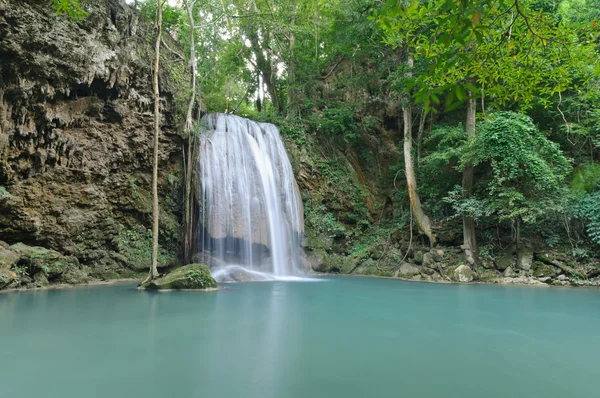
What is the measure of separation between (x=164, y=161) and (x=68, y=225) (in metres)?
3.35

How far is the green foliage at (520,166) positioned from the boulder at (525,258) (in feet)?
3.65

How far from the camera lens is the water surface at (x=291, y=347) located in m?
2.78

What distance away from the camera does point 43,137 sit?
29.4 feet

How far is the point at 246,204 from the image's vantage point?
12.3 m

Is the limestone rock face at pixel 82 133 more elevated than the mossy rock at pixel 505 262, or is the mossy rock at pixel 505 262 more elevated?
the limestone rock face at pixel 82 133

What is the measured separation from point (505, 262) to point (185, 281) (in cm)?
868

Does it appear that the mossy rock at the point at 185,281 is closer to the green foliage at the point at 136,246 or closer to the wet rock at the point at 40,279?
the wet rock at the point at 40,279

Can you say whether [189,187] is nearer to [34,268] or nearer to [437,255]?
[34,268]

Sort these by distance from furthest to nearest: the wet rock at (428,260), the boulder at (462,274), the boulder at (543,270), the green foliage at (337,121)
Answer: the green foliage at (337,121) → the wet rock at (428,260) → the boulder at (462,274) → the boulder at (543,270)

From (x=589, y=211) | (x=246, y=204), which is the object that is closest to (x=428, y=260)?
(x=589, y=211)

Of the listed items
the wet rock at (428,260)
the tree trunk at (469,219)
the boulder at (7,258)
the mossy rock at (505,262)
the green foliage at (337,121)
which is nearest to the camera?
the boulder at (7,258)

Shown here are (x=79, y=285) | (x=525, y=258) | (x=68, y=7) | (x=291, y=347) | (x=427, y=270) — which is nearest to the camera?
(x=291, y=347)

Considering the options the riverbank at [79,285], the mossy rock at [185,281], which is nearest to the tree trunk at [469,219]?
the mossy rock at [185,281]

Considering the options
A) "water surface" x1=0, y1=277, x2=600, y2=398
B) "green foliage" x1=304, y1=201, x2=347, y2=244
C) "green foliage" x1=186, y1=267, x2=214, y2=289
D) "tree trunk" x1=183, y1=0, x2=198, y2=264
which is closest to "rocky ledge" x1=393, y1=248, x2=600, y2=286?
"water surface" x1=0, y1=277, x2=600, y2=398
